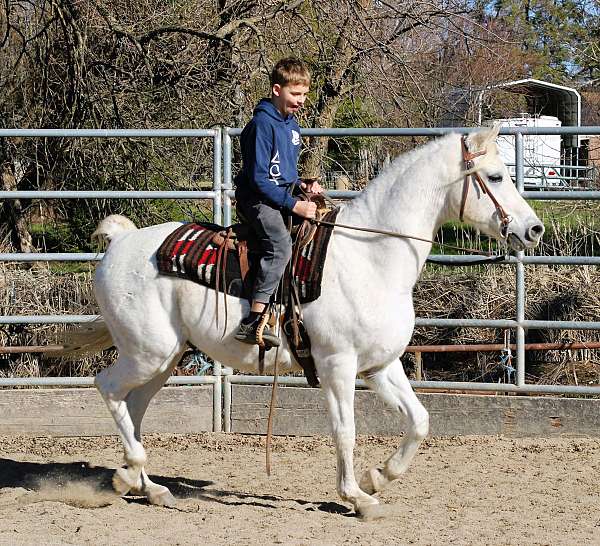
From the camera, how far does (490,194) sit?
4871 millimetres

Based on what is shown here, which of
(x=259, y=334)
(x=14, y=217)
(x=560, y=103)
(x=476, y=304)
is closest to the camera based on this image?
(x=259, y=334)

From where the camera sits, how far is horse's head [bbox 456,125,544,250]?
4816mm

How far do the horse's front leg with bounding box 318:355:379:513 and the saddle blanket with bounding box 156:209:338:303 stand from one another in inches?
14.5

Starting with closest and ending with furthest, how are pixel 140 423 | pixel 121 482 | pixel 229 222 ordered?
pixel 121 482 < pixel 140 423 < pixel 229 222

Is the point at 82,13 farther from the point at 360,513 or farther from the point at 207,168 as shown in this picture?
the point at 360,513

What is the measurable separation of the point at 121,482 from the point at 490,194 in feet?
8.24

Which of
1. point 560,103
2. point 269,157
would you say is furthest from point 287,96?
point 560,103

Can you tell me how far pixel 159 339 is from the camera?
5.19 metres

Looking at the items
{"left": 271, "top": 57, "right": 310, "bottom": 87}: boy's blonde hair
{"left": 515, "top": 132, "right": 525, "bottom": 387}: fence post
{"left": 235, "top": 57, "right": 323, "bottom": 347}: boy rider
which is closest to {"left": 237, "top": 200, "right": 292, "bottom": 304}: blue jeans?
{"left": 235, "top": 57, "right": 323, "bottom": 347}: boy rider

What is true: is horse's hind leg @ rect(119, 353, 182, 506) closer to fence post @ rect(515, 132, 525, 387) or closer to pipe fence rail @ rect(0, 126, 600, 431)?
pipe fence rail @ rect(0, 126, 600, 431)

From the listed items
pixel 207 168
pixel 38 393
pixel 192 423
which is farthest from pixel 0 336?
pixel 207 168

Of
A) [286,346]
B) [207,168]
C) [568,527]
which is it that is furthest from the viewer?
[207,168]

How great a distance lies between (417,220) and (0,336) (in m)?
4.12

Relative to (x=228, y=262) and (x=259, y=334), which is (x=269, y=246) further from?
(x=259, y=334)
